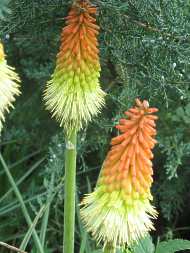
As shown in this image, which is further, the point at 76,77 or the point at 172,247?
the point at 172,247

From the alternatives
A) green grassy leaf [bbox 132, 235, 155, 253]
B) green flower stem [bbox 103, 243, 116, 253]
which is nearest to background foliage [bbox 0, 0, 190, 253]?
green grassy leaf [bbox 132, 235, 155, 253]

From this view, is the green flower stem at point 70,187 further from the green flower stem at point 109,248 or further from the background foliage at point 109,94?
the background foliage at point 109,94

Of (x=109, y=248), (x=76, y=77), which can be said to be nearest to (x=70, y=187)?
(x=109, y=248)

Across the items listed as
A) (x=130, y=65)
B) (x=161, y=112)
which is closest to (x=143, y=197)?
(x=130, y=65)

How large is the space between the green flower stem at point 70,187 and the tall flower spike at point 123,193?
293mm

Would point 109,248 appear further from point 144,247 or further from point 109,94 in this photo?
point 109,94

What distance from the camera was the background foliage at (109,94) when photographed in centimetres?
321

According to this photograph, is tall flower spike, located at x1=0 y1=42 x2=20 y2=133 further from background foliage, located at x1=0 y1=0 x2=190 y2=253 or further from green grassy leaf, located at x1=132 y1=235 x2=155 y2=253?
green grassy leaf, located at x1=132 y1=235 x2=155 y2=253

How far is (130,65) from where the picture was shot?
3475 millimetres

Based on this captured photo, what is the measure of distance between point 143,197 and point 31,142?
2.38m

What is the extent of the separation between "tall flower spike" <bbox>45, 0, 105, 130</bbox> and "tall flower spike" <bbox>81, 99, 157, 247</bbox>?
18.3 inches

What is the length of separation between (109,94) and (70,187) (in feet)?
3.31

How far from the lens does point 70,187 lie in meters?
2.61

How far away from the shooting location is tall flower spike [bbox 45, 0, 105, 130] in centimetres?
259
